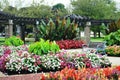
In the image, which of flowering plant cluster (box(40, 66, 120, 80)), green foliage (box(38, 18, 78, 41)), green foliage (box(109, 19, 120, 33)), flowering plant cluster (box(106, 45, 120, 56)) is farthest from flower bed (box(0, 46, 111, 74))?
green foliage (box(109, 19, 120, 33))

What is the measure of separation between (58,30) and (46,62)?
15.8 metres

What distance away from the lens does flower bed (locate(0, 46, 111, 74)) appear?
1066 centimetres

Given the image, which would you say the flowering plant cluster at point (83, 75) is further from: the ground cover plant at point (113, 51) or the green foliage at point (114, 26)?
the green foliage at point (114, 26)

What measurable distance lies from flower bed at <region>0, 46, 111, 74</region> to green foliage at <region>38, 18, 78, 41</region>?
47.5ft

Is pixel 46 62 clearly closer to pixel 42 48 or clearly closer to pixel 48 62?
pixel 48 62

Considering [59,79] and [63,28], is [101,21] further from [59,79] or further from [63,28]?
[59,79]

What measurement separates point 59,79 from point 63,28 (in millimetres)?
20292

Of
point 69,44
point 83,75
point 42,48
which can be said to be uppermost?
point 83,75

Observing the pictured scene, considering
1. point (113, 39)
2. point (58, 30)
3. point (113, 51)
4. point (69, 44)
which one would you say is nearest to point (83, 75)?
point (113, 51)

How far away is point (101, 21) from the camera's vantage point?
47.8 m

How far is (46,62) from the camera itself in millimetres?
10961

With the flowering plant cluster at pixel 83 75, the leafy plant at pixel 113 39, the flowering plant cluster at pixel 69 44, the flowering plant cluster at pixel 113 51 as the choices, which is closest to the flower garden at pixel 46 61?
the flowering plant cluster at pixel 83 75

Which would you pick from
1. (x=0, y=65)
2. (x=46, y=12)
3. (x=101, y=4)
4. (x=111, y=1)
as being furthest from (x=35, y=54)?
(x=111, y=1)

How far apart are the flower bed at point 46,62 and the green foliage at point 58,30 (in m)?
14.5
